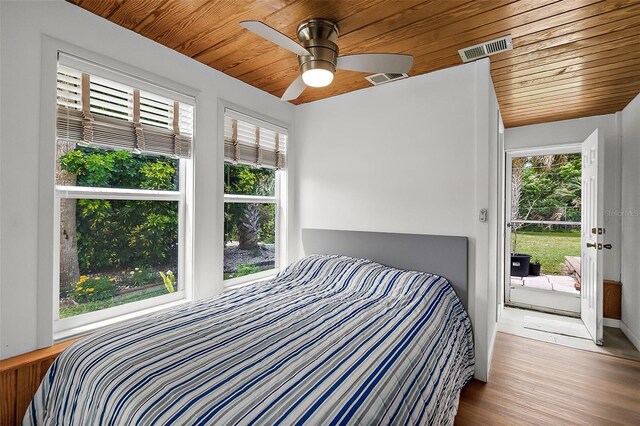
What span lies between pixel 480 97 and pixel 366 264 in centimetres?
159

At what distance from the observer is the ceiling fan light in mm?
1783

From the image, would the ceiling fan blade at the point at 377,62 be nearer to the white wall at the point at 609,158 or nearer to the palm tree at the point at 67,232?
the palm tree at the point at 67,232

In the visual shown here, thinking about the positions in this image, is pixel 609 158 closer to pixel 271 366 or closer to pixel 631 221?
pixel 631 221

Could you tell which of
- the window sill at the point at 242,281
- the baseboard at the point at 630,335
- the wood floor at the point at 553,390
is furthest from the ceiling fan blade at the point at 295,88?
the baseboard at the point at 630,335

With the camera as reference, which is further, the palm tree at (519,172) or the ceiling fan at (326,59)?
the palm tree at (519,172)

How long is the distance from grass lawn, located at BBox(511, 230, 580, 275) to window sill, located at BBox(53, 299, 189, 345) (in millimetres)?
4693

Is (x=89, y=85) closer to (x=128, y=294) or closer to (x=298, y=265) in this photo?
(x=128, y=294)

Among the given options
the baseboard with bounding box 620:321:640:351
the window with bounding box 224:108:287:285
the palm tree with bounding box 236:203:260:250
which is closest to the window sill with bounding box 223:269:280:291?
the window with bounding box 224:108:287:285

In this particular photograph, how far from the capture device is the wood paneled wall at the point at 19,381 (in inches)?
57.6

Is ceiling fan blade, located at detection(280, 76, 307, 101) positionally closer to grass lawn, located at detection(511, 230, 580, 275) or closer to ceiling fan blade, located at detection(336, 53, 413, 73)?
ceiling fan blade, located at detection(336, 53, 413, 73)

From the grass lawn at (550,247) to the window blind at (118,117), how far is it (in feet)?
15.4

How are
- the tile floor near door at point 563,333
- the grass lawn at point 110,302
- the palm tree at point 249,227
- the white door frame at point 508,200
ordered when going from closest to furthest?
the grass lawn at point 110,302, the tile floor near door at point 563,333, the palm tree at point 249,227, the white door frame at point 508,200

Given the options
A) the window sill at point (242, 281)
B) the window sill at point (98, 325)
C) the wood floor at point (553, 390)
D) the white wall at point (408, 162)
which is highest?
the white wall at point (408, 162)

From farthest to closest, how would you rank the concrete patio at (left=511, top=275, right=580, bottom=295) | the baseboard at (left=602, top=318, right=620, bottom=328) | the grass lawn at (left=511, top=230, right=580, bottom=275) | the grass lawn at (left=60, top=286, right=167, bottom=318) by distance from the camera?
the grass lawn at (left=511, top=230, right=580, bottom=275) < the concrete patio at (left=511, top=275, right=580, bottom=295) < the baseboard at (left=602, top=318, right=620, bottom=328) < the grass lawn at (left=60, top=286, right=167, bottom=318)
